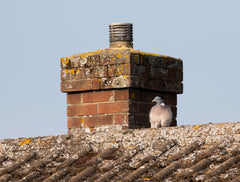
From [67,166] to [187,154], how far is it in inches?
54.0

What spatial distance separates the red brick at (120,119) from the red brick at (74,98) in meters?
0.70

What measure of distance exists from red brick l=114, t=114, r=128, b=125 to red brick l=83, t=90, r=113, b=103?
1.01ft

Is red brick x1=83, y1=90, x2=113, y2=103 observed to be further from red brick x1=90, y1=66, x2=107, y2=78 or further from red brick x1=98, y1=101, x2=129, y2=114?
red brick x1=90, y1=66, x2=107, y2=78

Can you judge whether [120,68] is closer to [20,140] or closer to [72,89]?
[72,89]

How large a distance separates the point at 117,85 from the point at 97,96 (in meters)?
0.40

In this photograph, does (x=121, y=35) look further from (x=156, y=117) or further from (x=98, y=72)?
(x=156, y=117)

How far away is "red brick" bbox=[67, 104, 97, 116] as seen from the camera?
8.58 metres

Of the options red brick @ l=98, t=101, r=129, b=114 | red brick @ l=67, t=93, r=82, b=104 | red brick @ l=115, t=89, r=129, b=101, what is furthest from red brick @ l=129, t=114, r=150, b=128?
red brick @ l=67, t=93, r=82, b=104

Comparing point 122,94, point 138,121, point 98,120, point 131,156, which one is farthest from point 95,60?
point 131,156

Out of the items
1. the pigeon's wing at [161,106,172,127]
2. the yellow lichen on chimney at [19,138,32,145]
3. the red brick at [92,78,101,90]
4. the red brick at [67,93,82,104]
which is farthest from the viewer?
the red brick at [67,93,82,104]

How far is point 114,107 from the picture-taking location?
330 inches

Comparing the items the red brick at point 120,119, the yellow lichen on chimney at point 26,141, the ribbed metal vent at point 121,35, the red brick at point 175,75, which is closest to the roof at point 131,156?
the yellow lichen on chimney at point 26,141

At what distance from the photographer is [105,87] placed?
27.9ft

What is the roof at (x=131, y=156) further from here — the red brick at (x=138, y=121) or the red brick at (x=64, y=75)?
the red brick at (x=64, y=75)
